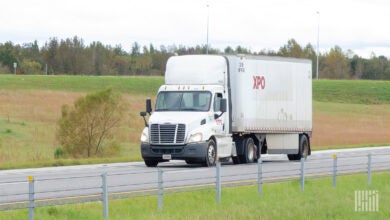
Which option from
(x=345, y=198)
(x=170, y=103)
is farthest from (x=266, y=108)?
(x=345, y=198)

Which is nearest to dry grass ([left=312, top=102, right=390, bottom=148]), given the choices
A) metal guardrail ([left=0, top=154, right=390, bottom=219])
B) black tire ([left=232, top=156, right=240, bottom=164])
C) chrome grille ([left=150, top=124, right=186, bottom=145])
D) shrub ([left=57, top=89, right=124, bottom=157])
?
shrub ([left=57, top=89, right=124, bottom=157])

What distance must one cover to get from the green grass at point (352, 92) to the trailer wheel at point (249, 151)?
81256mm

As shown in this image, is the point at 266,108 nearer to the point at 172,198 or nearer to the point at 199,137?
the point at 199,137

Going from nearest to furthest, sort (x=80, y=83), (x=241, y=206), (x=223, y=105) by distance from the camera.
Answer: (x=241, y=206) < (x=223, y=105) < (x=80, y=83)

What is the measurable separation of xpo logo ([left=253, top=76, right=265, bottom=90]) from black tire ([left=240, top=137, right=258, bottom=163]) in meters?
1.86

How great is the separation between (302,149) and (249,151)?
388cm

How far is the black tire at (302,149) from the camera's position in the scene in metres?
38.2

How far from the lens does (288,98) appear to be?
122 ft

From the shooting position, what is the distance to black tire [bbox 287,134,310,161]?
125ft

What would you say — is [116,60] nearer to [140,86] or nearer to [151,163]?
[140,86]

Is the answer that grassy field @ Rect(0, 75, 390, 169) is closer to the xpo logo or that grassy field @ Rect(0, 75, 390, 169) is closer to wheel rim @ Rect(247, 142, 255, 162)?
wheel rim @ Rect(247, 142, 255, 162)

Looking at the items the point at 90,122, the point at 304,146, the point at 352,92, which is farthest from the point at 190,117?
the point at 352,92

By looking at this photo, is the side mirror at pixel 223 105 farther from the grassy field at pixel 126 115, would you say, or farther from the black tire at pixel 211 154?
the grassy field at pixel 126 115

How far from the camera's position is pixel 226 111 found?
3362 cm
